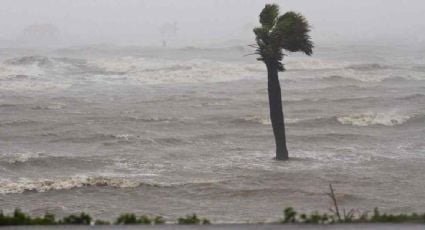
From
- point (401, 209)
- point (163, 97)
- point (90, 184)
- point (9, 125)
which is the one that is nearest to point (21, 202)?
point (90, 184)

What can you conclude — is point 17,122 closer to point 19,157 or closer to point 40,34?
point 19,157

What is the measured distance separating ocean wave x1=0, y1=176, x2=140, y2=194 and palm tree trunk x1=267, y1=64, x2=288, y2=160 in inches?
231

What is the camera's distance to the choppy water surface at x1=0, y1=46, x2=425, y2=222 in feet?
63.5

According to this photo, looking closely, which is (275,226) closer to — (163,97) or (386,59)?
(163,97)

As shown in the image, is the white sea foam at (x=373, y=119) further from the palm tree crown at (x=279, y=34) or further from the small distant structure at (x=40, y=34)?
the small distant structure at (x=40, y=34)

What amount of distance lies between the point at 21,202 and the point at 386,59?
59914 mm

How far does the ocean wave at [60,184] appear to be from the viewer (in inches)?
796

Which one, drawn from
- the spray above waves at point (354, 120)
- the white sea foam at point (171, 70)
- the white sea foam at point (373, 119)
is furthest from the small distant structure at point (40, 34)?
the white sea foam at point (373, 119)

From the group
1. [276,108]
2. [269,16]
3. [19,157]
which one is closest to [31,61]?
[19,157]

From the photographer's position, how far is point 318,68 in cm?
6259

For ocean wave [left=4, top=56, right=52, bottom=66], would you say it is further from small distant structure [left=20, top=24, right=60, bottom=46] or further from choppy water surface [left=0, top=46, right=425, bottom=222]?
small distant structure [left=20, top=24, right=60, bottom=46]

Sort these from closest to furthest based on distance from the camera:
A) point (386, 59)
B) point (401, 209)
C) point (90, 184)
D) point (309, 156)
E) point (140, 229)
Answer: point (140, 229)
point (401, 209)
point (90, 184)
point (309, 156)
point (386, 59)

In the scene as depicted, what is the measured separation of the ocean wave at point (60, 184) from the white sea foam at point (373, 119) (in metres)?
16.1

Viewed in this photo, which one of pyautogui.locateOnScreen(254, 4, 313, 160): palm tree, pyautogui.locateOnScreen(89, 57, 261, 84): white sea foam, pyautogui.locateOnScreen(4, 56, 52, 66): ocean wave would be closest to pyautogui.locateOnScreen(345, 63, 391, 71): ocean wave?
pyautogui.locateOnScreen(89, 57, 261, 84): white sea foam
